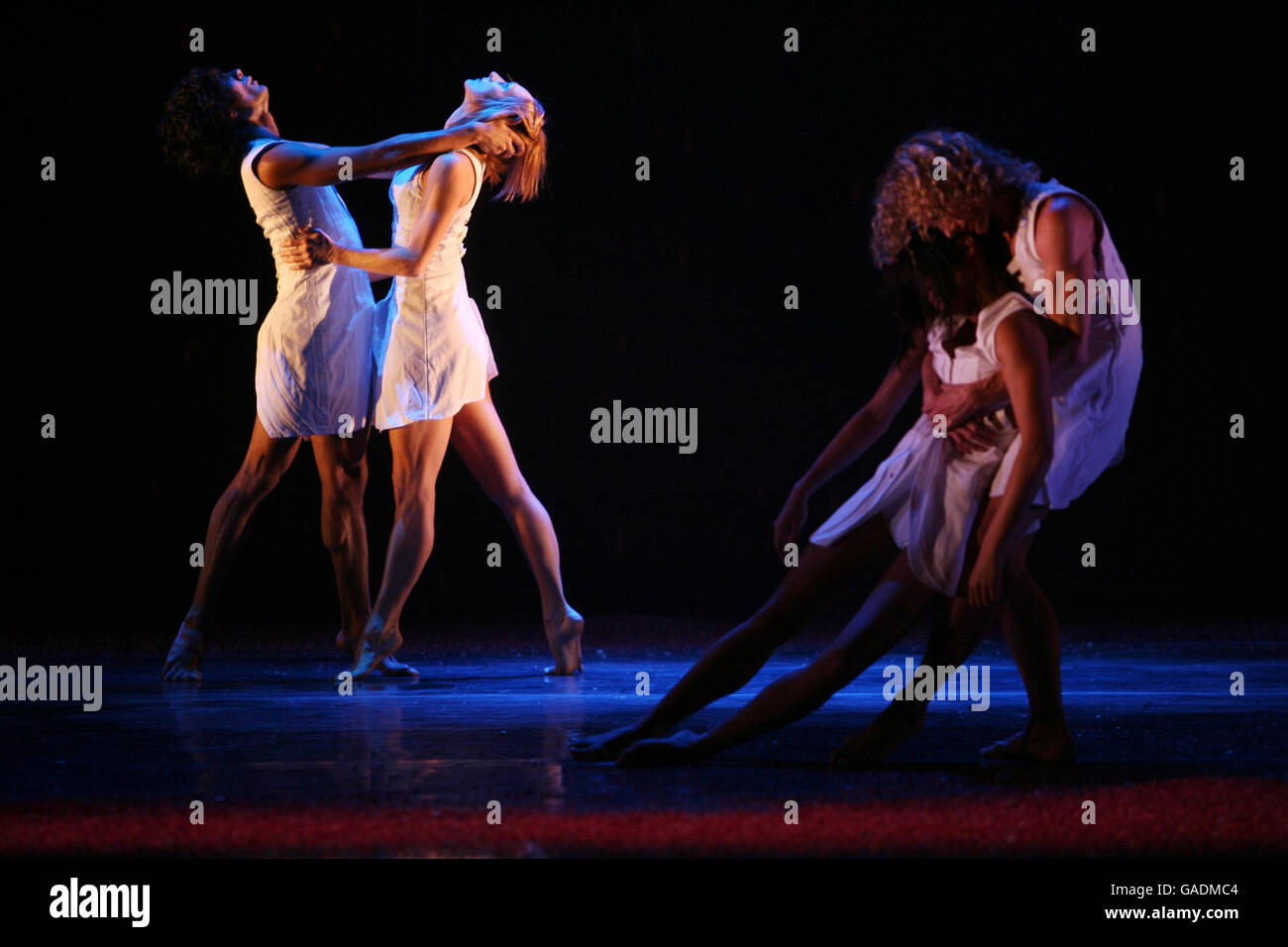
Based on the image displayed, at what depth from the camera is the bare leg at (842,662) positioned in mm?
2918

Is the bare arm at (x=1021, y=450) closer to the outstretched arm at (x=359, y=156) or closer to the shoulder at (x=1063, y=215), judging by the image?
the shoulder at (x=1063, y=215)

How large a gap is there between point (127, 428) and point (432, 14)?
2318 mm

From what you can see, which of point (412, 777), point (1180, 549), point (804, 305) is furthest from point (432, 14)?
point (412, 777)

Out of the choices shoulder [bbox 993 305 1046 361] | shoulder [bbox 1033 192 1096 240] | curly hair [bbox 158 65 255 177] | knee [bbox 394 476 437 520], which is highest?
curly hair [bbox 158 65 255 177]

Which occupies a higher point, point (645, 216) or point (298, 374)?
point (645, 216)

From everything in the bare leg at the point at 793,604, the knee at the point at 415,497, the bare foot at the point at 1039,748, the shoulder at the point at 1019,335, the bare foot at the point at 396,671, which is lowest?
the bare foot at the point at 396,671

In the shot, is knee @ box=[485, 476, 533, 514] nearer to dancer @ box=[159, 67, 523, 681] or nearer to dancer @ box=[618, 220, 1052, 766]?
dancer @ box=[159, 67, 523, 681]

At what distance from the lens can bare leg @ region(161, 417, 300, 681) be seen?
15.8 ft

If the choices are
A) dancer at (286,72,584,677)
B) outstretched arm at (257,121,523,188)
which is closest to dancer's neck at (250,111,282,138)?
outstretched arm at (257,121,523,188)

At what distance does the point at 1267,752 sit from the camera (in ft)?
10.4

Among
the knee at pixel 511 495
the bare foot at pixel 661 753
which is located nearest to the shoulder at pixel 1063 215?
the bare foot at pixel 661 753

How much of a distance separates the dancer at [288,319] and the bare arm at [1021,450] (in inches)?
94.4

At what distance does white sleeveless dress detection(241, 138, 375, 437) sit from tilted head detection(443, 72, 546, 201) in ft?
1.63
